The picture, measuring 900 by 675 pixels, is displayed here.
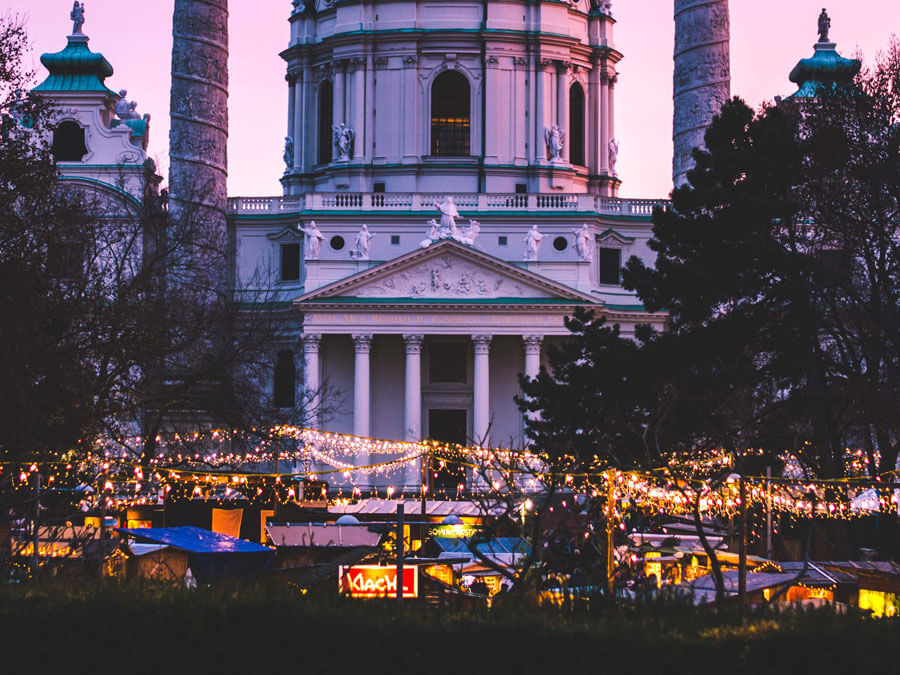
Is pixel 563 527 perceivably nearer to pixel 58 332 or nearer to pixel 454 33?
pixel 58 332

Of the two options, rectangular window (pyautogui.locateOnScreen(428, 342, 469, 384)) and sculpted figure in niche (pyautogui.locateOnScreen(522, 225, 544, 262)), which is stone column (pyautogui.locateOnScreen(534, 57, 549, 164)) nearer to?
sculpted figure in niche (pyautogui.locateOnScreen(522, 225, 544, 262))

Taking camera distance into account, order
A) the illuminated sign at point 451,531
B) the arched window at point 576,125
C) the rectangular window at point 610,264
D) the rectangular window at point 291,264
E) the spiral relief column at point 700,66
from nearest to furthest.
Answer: the illuminated sign at point 451,531 → the spiral relief column at point 700,66 → the rectangular window at point 610,264 → the rectangular window at point 291,264 → the arched window at point 576,125

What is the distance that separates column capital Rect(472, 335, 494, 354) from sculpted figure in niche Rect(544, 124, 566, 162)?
38.7ft

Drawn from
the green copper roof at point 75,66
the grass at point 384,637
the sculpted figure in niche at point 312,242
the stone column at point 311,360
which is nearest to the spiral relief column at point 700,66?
the sculpted figure in niche at point 312,242

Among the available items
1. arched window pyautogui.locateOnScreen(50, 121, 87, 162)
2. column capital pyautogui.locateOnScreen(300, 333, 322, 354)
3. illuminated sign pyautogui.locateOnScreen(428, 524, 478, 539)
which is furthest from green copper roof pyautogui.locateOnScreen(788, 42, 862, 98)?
illuminated sign pyautogui.locateOnScreen(428, 524, 478, 539)

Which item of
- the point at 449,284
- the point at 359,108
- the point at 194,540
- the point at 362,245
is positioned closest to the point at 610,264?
the point at 449,284

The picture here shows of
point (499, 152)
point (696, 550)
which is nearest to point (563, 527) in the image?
point (696, 550)

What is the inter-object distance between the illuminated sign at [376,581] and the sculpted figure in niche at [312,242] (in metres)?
37.8

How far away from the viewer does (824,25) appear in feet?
201

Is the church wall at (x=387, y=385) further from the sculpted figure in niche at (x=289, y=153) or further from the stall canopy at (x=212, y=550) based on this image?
the stall canopy at (x=212, y=550)

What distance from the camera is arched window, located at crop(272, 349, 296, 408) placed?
5328 cm

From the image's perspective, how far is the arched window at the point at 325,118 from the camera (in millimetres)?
62031

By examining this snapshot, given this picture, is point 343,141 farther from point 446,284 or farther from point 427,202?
point 446,284

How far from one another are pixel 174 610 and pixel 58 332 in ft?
34.7
